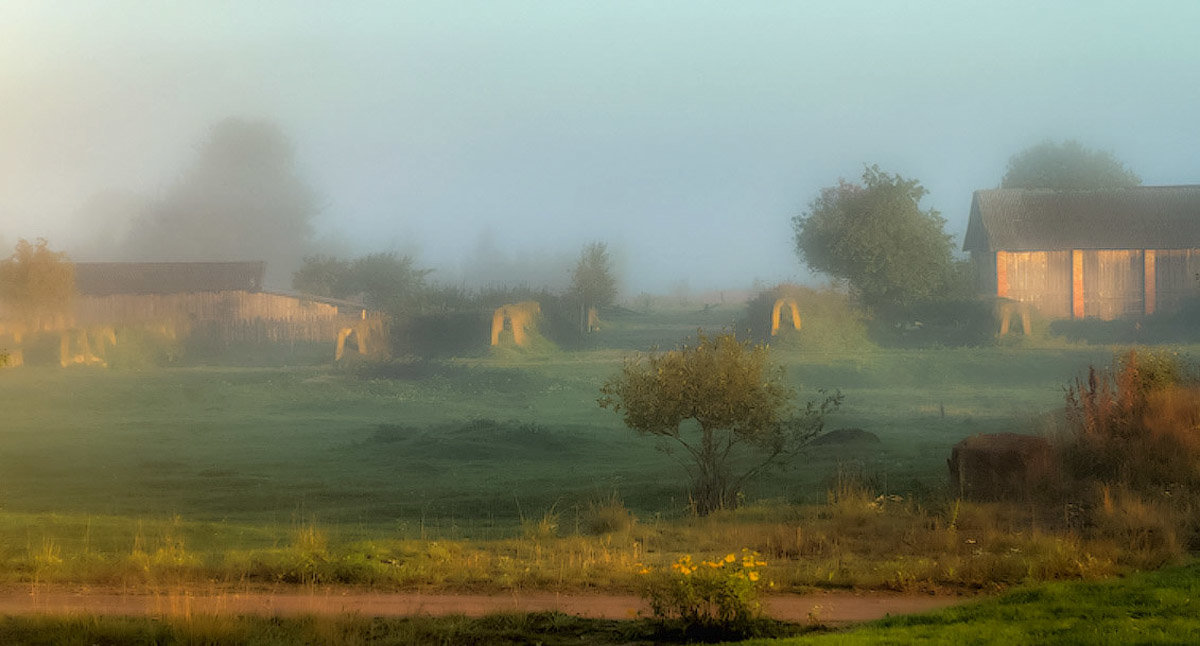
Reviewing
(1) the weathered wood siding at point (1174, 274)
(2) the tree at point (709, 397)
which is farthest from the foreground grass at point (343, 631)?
(1) the weathered wood siding at point (1174, 274)

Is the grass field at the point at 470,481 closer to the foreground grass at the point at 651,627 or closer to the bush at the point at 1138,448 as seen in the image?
the bush at the point at 1138,448

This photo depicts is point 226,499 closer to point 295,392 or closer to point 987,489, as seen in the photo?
point 987,489

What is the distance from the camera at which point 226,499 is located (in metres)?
21.8

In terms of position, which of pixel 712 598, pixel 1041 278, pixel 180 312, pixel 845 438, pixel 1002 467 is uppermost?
pixel 1041 278

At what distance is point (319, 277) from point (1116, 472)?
65005mm

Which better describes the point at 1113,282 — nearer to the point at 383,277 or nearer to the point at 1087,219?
the point at 1087,219

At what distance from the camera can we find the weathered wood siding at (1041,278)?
179ft

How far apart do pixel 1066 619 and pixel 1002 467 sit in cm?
913

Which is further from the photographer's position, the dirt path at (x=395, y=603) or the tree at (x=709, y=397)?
the tree at (x=709, y=397)

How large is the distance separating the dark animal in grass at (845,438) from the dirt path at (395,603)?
14.9 m

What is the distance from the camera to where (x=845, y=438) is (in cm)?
2709

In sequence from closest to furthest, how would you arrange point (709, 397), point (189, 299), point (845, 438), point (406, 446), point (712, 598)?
point (712, 598), point (709, 397), point (845, 438), point (406, 446), point (189, 299)

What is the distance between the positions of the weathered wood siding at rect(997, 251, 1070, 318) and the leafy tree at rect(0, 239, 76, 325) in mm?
44914

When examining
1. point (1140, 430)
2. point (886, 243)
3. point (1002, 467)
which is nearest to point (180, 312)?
point (886, 243)
